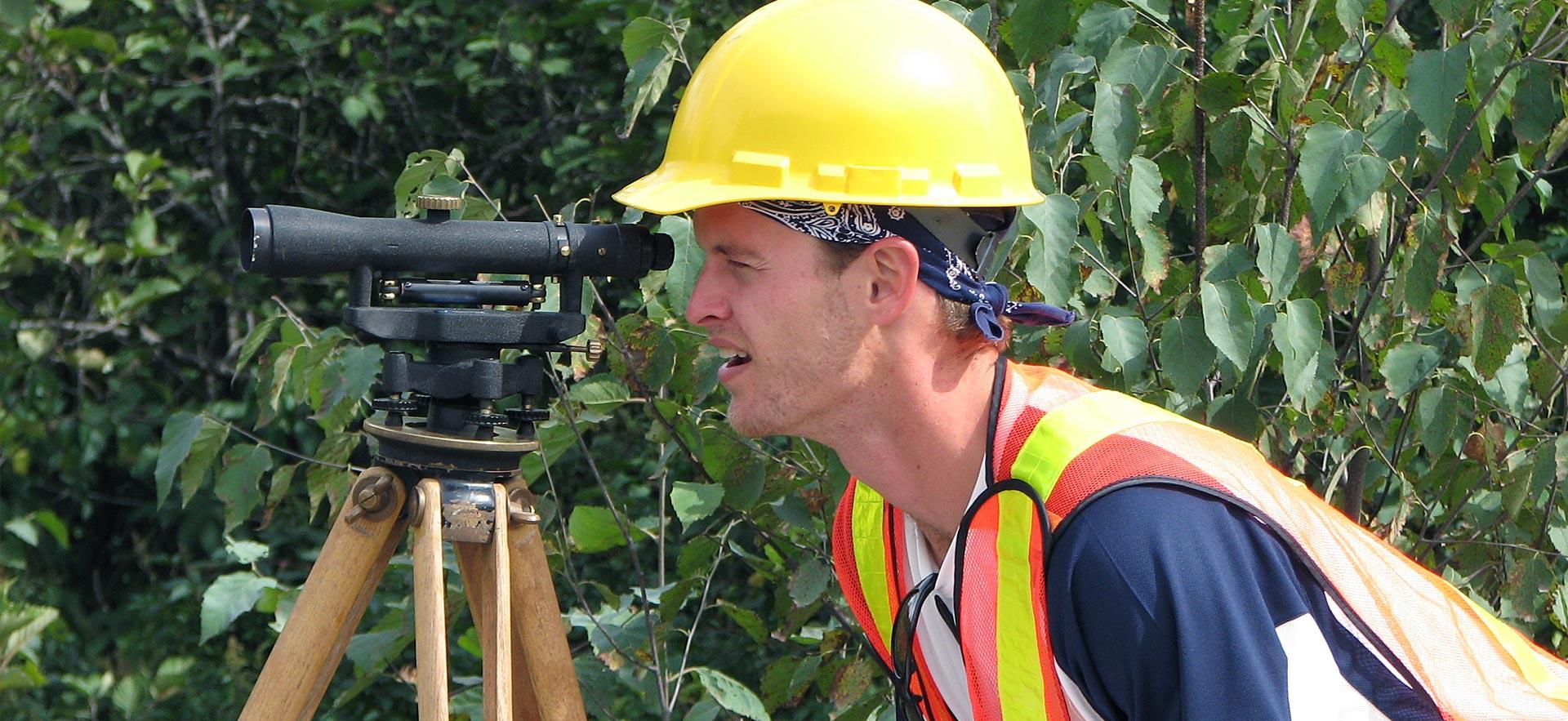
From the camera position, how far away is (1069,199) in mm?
2145

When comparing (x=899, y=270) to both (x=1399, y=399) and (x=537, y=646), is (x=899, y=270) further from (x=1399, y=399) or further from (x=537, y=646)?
(x=1399, y=399)

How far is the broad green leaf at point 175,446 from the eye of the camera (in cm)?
258

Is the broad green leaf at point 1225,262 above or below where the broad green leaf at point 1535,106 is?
below

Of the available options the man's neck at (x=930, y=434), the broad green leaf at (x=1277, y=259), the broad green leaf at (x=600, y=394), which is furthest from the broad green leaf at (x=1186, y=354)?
the broad green leaf at (x=600, y=394)

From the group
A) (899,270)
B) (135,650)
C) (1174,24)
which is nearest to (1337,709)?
(899,270)

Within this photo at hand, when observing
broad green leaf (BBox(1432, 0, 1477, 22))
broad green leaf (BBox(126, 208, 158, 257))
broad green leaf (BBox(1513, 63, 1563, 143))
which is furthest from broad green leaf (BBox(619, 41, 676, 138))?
broad green leaf (BBox(126, 208, 158, 257))

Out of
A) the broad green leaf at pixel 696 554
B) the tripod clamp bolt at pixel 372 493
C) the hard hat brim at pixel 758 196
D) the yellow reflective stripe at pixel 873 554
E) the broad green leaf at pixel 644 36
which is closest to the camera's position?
the hard hat brim at pixel 758 196

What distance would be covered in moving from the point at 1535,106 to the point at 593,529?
58.6 inches

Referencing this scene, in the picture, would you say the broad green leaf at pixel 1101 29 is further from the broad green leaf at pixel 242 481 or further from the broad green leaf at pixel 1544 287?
the broad green leaf at pixel 242 481

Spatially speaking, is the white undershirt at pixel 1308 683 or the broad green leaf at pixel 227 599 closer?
the white undershirt at pixel 1308 683

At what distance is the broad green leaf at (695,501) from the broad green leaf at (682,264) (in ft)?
0.99

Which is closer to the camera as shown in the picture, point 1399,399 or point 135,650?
point 1399,399

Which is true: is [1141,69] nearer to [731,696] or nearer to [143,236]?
[731,696]

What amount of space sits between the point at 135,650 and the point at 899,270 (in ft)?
13.6
